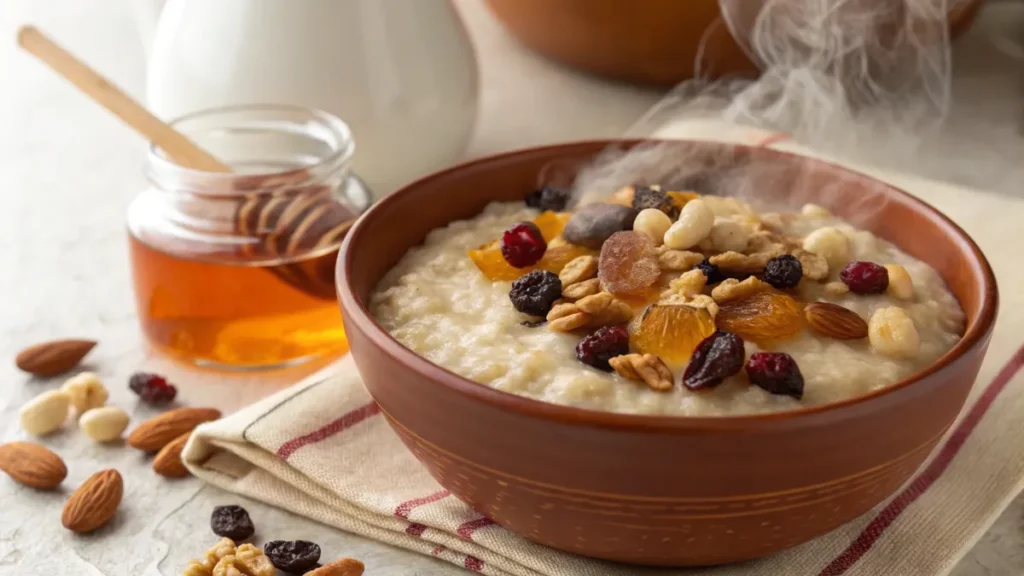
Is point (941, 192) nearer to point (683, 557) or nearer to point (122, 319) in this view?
point (683, 557)

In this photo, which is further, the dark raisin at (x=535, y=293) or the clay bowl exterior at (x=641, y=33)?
the clay bowl exterior at (x=641, y=33)

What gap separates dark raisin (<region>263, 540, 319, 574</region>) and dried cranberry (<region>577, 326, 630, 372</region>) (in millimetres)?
442

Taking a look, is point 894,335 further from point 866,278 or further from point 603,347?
point 603,347

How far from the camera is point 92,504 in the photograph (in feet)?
5.24

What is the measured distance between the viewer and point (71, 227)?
2.48 meters

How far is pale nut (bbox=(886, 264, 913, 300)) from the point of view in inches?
59.8

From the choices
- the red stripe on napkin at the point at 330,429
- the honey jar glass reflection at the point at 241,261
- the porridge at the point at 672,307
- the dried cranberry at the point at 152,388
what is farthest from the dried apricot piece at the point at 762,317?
the dried cranberry at the point at 152,388

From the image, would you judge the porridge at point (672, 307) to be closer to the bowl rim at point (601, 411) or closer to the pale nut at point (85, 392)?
the bowl rim at point (601, 411)

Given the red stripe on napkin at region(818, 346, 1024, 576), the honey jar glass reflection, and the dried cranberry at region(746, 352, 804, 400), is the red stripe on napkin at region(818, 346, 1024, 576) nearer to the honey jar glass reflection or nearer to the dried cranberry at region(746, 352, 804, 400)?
the dried cranberry at region(746, 352, 804, 400)

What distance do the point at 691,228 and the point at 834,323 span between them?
0.23m

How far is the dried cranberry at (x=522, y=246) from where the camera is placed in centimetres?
158

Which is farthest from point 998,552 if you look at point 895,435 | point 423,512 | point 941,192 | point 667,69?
point 667,69

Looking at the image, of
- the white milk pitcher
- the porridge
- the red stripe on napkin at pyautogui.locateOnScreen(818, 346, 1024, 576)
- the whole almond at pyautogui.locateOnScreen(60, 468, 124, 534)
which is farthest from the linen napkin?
the white milk pitcher

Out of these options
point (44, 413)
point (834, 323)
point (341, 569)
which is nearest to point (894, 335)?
point (834, 323)
